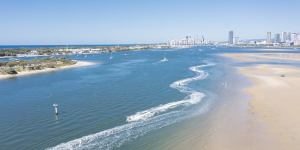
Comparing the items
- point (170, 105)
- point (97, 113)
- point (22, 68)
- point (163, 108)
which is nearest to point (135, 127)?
point (97, 113)

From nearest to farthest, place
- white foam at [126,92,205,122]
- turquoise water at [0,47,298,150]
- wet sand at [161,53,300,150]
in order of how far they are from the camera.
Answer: wet sand at [161,53,300,150] < turquoise water at [0,47,298,150] < white foam at [126,92,205,122]

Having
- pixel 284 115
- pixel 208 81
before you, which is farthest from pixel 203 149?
pixel 208 81

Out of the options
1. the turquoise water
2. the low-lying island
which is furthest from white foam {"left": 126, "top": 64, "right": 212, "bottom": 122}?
the low-lying island

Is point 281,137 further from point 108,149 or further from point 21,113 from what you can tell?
point 21,113

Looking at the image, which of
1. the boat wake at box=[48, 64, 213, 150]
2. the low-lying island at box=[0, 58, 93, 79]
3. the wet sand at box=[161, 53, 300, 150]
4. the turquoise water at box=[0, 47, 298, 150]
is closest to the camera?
the wet sand at box=[161, 53, 300, 150]

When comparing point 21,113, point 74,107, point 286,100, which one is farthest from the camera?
point 286,100

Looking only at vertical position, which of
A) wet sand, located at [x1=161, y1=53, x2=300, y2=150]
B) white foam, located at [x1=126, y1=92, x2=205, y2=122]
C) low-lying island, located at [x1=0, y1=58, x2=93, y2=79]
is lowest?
wet sand, located at [x1=161, y1=53, x2=300, y2=150]

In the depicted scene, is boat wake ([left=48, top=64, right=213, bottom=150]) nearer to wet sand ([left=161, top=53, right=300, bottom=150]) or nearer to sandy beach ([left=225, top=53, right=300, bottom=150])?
wet sand ([left=161, top=53, right=300, bottom=150])

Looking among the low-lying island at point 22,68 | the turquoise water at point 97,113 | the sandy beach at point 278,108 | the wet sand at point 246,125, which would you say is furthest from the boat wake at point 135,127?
the low-lying island at point 22,68

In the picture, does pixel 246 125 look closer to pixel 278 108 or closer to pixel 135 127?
pixel 278 108
